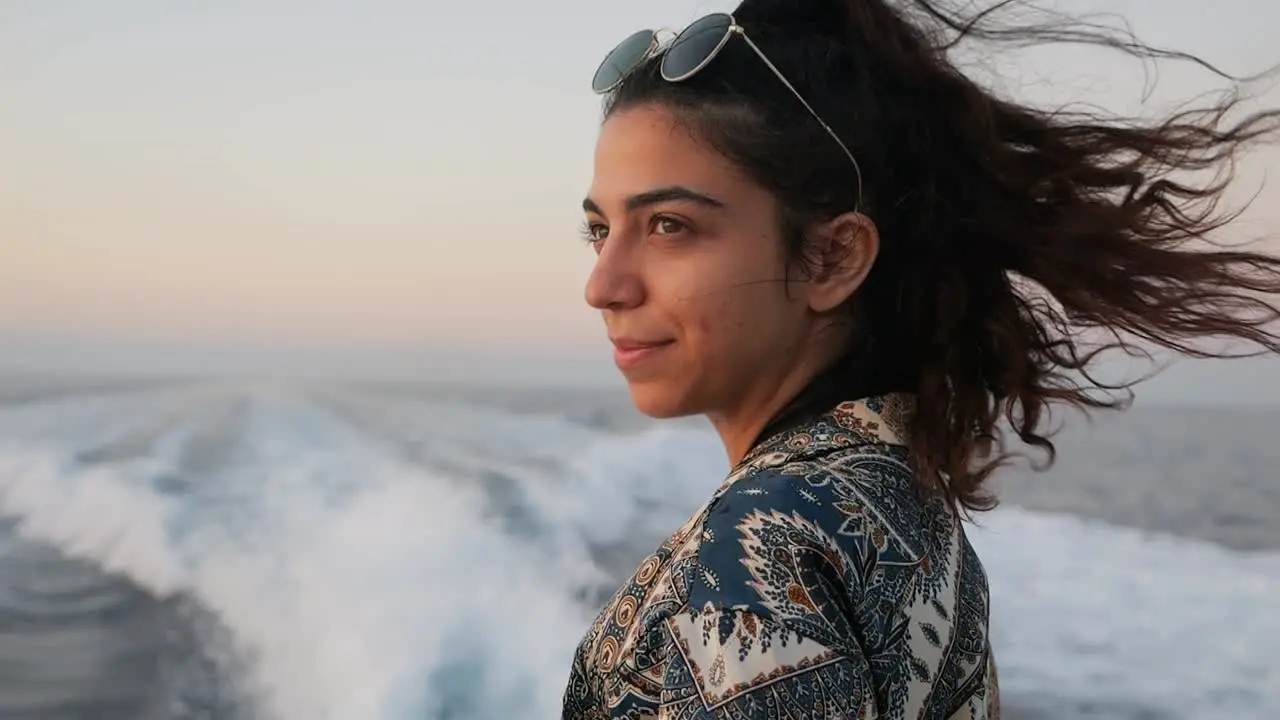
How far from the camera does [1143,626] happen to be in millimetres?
3020

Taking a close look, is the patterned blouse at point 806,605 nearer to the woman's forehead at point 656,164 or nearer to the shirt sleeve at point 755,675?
the shirt sleeve at point 755,675

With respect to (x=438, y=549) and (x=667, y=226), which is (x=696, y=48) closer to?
(x=667, y=226)

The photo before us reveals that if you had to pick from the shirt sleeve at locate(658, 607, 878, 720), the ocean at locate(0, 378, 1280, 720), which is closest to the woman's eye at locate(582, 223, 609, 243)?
the shirt sleeve at locate(658, 607, 878, 720)

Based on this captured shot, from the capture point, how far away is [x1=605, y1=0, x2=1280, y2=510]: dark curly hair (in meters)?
0.88

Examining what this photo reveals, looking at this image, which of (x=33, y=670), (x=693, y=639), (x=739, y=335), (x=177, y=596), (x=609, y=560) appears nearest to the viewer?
(x=693, y=639)

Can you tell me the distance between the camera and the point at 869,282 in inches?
36.0

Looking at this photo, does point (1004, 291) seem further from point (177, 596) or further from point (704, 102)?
point (177, 596)

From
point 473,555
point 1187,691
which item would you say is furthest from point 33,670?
point 1187,691

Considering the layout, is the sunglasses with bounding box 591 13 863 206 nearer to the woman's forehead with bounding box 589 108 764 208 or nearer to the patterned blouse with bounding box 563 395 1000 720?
the woman's forehead with bounding box 589 108 764 208

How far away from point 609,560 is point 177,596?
3.92 feet

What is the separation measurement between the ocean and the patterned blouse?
1.95 metres

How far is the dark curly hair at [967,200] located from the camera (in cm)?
88

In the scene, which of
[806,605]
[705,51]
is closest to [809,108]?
[705,51]

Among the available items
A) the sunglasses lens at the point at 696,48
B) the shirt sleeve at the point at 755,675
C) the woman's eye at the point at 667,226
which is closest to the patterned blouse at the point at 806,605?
the shirt sleeve at the point at 755,675
